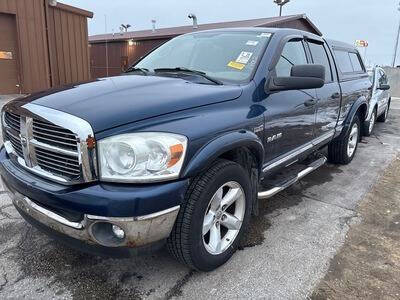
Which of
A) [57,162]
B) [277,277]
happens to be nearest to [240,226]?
[277,277]

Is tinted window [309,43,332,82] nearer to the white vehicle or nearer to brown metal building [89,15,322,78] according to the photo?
the white vehicle

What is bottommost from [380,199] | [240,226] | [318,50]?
[380,199]

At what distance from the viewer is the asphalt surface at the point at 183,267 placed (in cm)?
253

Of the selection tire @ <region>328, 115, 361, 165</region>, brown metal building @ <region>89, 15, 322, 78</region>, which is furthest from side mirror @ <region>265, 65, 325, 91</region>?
brown metal building @ <region>89, 15, 322, 78</region>

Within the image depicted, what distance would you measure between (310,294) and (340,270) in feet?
1.42

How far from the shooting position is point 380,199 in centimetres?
441

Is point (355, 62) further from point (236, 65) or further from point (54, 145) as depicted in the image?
point (54, 145)

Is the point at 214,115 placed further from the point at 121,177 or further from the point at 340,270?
the point at 340,270

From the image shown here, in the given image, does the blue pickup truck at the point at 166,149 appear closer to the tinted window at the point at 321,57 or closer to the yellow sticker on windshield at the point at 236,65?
the yellow sticker on windshield at the point at 236,65

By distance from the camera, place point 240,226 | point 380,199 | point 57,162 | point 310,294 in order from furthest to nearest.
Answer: point 380,199, point 240,226, point 310,294, point 57,162

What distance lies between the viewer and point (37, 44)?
35.5 feet

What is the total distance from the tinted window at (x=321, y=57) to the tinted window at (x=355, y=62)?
134 cm

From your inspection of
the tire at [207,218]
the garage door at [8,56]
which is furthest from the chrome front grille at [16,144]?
the garage door at [8,56]

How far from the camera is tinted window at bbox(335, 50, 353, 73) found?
5104 millimetres
